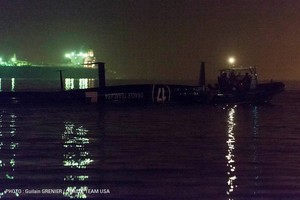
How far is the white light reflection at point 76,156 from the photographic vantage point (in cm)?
1002

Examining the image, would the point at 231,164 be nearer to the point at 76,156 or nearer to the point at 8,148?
the point at 76,156

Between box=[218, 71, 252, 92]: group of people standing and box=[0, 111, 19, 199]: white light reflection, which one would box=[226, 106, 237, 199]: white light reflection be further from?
box=[218, 71, 252, 92]: group of people standing

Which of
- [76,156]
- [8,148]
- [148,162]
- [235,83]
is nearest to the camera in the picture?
[148,162]

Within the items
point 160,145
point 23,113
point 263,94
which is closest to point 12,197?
point 160,145

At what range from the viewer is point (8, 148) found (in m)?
15.5

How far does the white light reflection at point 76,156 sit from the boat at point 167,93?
16.8 meters

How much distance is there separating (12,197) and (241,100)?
3292 centimetres

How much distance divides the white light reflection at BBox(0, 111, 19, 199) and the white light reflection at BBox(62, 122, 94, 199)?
40.4 inches

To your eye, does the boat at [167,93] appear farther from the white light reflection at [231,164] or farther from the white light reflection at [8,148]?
the white light reflection at [231,164]

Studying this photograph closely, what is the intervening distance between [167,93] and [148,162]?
88.1 ft

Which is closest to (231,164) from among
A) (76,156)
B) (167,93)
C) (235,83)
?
(76,156)

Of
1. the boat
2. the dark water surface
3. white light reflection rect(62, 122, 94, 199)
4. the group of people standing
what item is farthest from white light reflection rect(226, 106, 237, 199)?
the group of people standing

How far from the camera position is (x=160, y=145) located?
53.8 feet

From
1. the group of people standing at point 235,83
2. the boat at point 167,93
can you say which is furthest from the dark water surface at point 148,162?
the group of people standing at point 235,83
